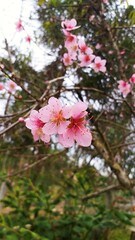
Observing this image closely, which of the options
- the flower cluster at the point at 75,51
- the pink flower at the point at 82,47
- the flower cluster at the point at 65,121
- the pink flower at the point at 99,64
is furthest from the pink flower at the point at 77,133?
the pink flower at the point at 99,64

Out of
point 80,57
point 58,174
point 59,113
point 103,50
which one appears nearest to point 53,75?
point 103,50

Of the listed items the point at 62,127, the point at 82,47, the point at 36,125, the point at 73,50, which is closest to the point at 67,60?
the point at 73,50

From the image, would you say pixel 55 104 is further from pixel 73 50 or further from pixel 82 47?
pixel 82 47

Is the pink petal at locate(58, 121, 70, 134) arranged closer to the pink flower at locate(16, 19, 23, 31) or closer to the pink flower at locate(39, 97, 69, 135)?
the pink flower at locate(39, 97, 69, 135)

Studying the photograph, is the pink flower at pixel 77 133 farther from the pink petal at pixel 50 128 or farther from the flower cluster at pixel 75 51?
the flower cluster at pixel 75 51

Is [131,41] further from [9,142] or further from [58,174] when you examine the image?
Result: [58,174]

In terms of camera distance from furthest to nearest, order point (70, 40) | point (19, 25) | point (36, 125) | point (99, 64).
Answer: point (19, 25) < point (99, 64) < point (70, 40) < point (36, 125)
